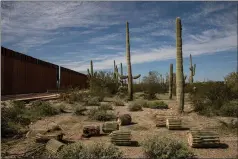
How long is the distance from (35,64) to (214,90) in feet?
52.0

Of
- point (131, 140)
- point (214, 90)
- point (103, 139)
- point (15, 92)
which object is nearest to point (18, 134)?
point (103, 139)

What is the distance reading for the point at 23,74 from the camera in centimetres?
2195

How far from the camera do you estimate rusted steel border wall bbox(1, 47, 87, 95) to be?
18.8 m

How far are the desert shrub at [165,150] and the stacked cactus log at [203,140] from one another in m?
0.66

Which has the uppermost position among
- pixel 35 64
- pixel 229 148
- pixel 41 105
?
pixel 35 64

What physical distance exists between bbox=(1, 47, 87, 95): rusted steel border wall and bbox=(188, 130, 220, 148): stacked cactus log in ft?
45.2

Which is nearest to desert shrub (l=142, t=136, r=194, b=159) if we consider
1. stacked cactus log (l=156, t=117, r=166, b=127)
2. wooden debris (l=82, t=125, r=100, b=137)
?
wooden debris (l=82, t=125, r=100, b=137)

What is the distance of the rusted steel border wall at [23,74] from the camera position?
18.8 meters

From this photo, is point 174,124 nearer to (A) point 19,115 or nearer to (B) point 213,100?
(B) point 213,100

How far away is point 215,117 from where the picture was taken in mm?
12328

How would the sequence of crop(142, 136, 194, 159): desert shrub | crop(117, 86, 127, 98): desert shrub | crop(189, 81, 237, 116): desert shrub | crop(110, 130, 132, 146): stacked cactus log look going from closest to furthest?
crop(142, 136, 194, 159): desert shrub
crop(110, 130, 132, 146): stacked cactus log
crop(189, 81, 237, 116): desert shrub
crop(117, 86, 127, 98): desert shrub

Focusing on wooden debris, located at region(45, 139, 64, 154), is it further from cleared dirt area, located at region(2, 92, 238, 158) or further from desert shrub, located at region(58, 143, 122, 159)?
cleared dirt area, located at region(2, 92, 238, 158)

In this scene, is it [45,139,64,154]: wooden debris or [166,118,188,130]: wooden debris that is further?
[166,118,188,130]: wooden debris

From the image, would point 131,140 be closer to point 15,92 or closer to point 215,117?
point 215,117
